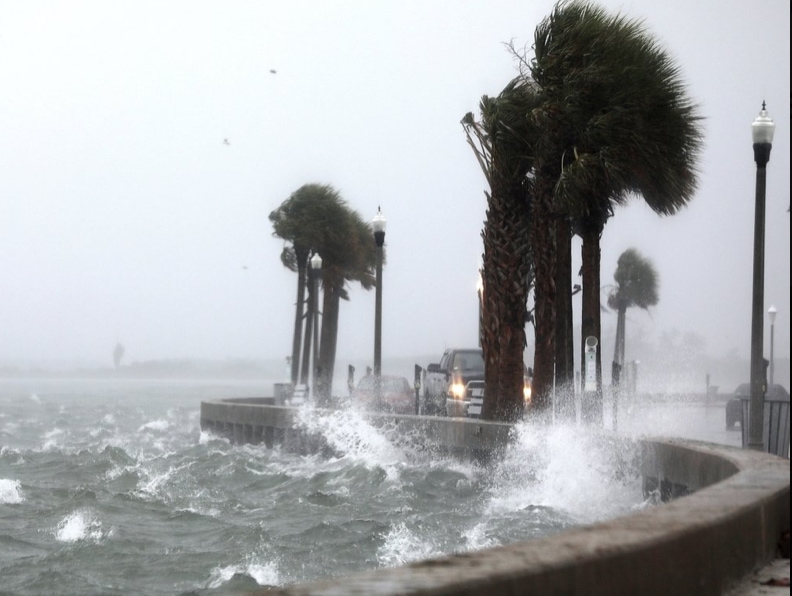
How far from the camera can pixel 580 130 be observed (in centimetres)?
2533

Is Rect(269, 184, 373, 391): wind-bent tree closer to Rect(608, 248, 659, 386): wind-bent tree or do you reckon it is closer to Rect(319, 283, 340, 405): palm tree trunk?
Rect(319, 283, 340, 405): palm tree trunk

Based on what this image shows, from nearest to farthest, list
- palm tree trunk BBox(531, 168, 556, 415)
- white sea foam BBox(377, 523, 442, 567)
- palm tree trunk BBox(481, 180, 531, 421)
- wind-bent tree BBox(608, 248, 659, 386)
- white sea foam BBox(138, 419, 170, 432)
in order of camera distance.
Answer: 1. white sea foam BBox(377, 523, 442, 567)
2. palm tree trunk BBox(531, 168, 556, 415)
3. palm tree trunk BBox(481, 180, 531, 421)
4. white sea foam BBox(138, 419, 170, 432)
5. wind-bent tree BBox(608, 248, 659, 386)

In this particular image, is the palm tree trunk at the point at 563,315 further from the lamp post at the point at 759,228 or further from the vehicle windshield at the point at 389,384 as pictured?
the vehicle windshield at the point at 389,384

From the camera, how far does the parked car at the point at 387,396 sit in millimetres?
38647

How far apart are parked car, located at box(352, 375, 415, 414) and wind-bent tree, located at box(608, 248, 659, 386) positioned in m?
29.2

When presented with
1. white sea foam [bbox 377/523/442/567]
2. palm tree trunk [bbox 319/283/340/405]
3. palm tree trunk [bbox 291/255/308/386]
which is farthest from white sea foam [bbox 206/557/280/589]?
palm tree trunk [bbox 291/255/308/386]

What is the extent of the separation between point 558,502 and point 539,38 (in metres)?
→ 11.0

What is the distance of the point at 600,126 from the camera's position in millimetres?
→ 24562

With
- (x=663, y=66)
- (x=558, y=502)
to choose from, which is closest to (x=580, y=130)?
(x=663, y=66)

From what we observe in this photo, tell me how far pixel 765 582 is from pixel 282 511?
16.2 meters

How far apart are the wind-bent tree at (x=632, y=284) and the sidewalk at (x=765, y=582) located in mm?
61932

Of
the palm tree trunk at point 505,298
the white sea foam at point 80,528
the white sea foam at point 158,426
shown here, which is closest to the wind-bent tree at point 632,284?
the white sea foam at point 158,426

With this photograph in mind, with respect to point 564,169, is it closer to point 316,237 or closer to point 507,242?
point 507,242

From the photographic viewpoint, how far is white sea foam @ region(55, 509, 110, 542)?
19.8m
